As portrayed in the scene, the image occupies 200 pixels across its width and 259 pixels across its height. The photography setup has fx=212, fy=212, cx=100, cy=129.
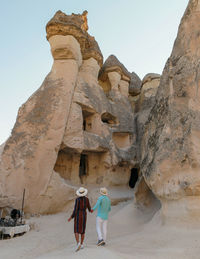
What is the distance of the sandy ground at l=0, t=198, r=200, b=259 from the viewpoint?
300cm

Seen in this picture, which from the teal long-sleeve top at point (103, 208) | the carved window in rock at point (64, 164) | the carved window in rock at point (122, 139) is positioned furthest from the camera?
the carved window in rock at point (122, 139)

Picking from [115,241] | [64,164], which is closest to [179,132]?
[115,241]

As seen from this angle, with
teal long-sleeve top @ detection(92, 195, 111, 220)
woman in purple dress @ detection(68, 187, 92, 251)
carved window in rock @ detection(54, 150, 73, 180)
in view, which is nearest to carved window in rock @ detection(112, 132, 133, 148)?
carved window in rock @ detection(54, 150, 73, 180)

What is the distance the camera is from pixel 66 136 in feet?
28.1

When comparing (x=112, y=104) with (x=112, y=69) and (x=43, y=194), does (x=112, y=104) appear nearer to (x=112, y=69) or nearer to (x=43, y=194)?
(x=112, y=69)

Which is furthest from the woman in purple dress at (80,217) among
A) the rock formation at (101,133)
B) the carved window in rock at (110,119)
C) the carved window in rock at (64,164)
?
the carved window in rock at (110,119)

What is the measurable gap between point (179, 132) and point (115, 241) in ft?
8.81

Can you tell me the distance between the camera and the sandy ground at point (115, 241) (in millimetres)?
2998

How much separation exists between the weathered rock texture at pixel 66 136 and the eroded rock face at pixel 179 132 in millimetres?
3769

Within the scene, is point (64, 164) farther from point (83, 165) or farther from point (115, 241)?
point (115, 241)

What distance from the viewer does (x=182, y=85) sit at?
4.97m

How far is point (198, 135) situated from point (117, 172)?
6.90 meters

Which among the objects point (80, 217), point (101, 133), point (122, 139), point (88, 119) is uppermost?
point (88, 119)

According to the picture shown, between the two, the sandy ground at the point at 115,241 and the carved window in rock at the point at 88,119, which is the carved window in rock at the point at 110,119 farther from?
the sandy ground at the point at 115,241
